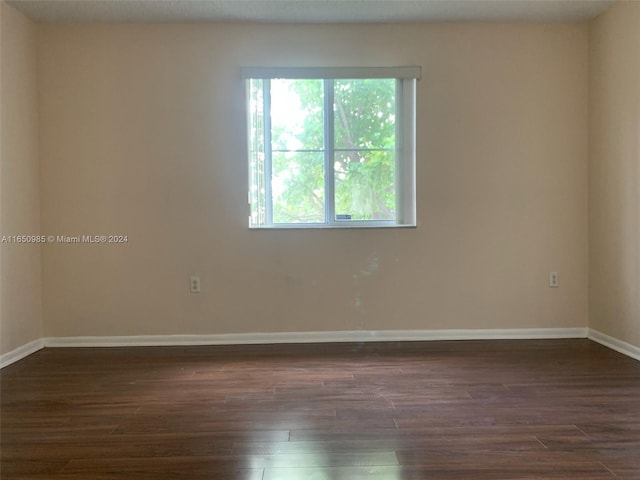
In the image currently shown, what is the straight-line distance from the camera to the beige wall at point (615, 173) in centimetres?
290

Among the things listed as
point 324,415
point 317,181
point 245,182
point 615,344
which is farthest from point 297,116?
point 615,344

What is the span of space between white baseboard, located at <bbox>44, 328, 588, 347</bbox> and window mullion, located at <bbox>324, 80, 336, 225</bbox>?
87 cm

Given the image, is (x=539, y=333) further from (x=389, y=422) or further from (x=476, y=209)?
(x=389, y=422)

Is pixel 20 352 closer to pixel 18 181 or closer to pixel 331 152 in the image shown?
pixel 18 181

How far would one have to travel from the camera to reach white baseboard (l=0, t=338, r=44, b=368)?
2.87 meters

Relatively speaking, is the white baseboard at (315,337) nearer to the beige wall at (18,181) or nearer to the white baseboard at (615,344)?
the white baseboard at (615,344)

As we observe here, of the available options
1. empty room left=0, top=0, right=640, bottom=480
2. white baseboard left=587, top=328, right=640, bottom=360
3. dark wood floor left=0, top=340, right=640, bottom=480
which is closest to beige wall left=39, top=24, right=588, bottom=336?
empty room left=0, top=0, right=640, bottom=480

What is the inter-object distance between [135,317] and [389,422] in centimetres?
213

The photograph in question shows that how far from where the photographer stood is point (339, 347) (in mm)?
3191

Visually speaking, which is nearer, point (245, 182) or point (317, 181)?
point (245, 182)

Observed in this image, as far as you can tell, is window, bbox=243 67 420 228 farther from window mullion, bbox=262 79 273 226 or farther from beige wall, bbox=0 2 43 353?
beige wall, bbox=0 2 43 353

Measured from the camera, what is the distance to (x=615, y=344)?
3094 millimetres

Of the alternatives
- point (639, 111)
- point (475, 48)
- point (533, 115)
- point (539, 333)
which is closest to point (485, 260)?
point (539, 333)

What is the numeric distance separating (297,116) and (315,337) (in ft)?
5.41
